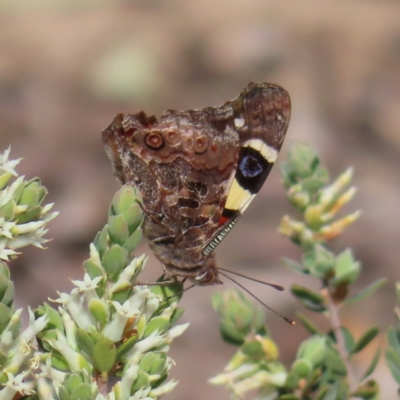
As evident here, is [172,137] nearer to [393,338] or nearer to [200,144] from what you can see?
[200,144]

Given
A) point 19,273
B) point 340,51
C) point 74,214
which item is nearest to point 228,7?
point 340,51

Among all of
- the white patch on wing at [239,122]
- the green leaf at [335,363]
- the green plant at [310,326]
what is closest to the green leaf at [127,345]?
the green plant at [310,326]

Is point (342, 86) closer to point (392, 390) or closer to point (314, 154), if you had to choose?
point (392, 390)

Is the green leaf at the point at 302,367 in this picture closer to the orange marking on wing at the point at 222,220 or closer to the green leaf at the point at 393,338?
the green leaf at the point at 393,338

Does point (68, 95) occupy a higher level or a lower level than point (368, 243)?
higher

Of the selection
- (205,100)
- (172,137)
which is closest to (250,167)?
(172,137)
